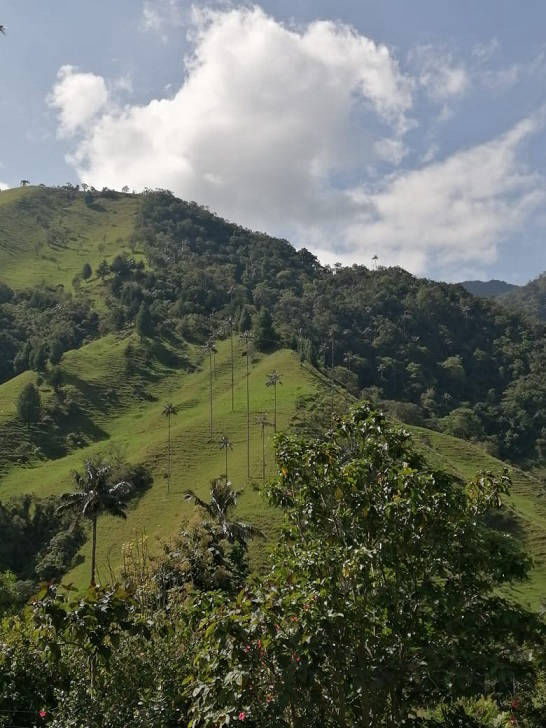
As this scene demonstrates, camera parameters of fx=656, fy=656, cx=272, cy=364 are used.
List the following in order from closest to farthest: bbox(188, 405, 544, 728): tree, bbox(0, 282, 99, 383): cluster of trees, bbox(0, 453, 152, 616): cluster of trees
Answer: bbox(188, 405, 544, 728): tree
bbox(0, 453, 152, 616): cluster of trees
bbox(0, 282, 99, 383): cluster of trees

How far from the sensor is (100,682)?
44.0ft

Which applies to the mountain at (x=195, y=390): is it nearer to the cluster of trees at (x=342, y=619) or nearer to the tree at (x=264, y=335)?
the tree at (x=264, y=335)

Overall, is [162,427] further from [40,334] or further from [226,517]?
[226,517]

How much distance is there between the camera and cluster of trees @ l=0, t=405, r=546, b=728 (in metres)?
10.1

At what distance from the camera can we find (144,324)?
17688 centimetres

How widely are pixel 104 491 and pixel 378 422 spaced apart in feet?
141

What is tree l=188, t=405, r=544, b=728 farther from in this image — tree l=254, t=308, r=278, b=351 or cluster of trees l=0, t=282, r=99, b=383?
cluster of trees l=0, t=282, r=99, b=383

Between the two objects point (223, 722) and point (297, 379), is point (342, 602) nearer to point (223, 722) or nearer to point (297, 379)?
point (223, 722)

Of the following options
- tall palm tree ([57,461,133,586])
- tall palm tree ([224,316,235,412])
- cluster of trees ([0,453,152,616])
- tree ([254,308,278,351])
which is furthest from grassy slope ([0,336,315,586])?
tall palm tree ([57,461,133,586])

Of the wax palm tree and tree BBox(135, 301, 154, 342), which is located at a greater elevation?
tree BBox(135, 301, 154, 342)

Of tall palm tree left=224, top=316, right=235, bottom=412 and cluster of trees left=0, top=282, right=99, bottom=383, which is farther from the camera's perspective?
cluster of trees left=0, top=282, right=99, bottom=383

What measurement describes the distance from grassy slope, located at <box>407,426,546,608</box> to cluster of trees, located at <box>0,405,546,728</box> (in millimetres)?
45288

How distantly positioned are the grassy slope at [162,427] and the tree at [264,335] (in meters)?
6.07

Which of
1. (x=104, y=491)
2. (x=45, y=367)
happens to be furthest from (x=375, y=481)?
(x=45, y=367)
